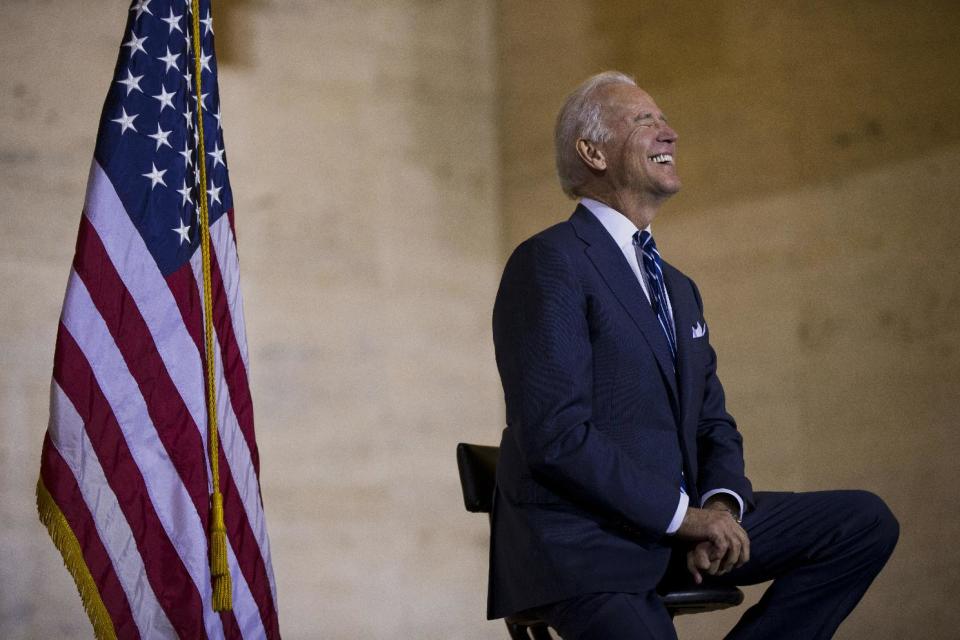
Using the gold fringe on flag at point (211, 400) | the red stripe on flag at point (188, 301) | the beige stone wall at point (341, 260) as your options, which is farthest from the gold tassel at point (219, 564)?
the beige stone wall at point (341, 260)

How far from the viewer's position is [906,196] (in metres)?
3.95

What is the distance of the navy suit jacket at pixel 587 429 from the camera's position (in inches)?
85.4

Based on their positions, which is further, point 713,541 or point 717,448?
point 717,448

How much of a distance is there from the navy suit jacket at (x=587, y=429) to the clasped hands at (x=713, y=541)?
0.18ft

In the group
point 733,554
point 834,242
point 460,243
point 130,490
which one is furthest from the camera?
point 460,243

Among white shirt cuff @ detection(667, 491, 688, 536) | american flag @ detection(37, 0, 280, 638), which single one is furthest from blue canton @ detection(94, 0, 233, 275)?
white shirt cuff @ detection(667, 491, 688, 536)

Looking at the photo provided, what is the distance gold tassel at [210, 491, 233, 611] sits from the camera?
2.65 m

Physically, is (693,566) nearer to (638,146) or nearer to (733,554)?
(733,554)

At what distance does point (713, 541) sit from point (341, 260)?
2819mm

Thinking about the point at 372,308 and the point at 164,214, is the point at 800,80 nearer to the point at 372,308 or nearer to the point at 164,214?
the point at 372,308

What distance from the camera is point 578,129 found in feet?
8.90

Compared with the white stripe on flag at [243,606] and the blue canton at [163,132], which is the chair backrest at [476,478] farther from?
the blue canton at [163,132]

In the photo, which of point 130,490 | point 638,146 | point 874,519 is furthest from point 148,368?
point 874,519

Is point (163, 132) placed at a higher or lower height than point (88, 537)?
higher
